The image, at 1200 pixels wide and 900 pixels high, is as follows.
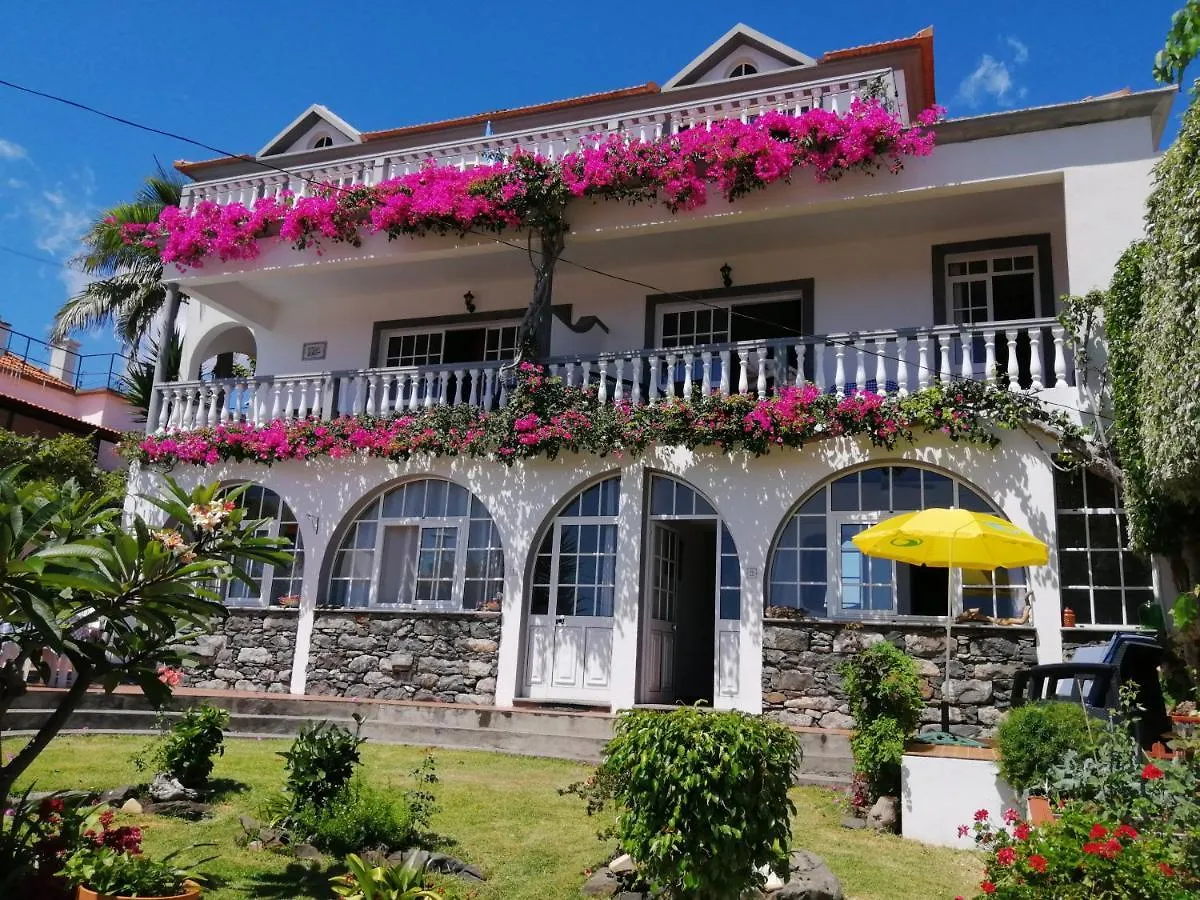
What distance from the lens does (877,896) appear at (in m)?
5.11

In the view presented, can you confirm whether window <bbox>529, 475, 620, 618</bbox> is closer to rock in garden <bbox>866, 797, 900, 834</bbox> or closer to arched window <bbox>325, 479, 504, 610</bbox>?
arched window <bbox>325, 479, 504, 610</bbox>

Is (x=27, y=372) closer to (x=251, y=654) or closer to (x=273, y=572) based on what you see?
(x=273, y=572)

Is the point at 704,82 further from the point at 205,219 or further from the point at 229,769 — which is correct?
the point at 229,769

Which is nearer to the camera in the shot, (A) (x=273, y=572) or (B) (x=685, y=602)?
(B) (x=685, y=602)

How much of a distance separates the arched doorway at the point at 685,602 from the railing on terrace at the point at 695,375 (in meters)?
1.31

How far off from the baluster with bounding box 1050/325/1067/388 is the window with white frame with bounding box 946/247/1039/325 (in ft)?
5.08

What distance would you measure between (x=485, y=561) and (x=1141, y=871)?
8.59 meters

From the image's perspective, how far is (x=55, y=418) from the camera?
20.4 metres

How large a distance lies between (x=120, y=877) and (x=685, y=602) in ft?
27.2

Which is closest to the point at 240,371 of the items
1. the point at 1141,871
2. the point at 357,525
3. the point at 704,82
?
the point at 357,525

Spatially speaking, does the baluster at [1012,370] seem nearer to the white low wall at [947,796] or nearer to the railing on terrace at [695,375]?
the railing on terrace at [695,375]

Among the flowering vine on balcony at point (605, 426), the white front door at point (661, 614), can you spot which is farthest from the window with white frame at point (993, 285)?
the white front door at point (661, 614)

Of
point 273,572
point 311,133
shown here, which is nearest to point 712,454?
point 273,572

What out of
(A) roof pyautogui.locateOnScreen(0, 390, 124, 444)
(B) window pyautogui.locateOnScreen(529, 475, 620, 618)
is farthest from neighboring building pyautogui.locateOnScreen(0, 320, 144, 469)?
(B) window pyautogui.locateOnScreen(529, 475, 620, 618)
